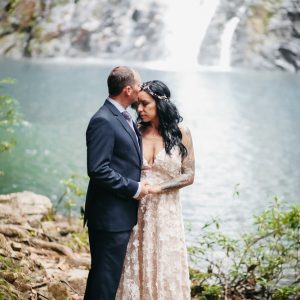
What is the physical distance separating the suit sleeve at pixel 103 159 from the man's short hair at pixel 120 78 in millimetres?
292

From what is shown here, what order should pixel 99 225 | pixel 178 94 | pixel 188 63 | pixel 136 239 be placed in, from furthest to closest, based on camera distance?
1. pixel 188 63
2. pixel 178 94
3. pixel 136 239
4. pixel 99 225

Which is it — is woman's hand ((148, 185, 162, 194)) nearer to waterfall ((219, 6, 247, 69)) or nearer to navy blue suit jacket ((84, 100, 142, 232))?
navy blue suit jacket ((84, 100, 142, 232))

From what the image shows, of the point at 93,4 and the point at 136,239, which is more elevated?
the point at 93,4

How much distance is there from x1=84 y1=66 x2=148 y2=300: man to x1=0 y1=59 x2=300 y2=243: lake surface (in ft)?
10.4

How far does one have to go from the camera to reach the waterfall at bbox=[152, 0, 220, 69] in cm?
5859

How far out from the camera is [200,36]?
59.9 m

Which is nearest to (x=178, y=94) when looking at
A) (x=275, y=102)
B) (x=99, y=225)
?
(x=275, y=102)

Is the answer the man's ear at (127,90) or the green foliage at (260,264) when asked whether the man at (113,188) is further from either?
the green foliage at (260,264)

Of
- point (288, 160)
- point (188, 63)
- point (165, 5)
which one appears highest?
point (165, 5)

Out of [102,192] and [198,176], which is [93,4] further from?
[102,192]

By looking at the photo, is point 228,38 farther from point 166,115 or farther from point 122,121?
point 122,121

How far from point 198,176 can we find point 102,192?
13.3 meters

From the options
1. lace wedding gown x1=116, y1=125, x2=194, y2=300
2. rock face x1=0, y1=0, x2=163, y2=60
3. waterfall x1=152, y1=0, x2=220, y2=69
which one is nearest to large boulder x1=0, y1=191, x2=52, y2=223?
lace wedding gown x1=116, y1=125, x2=194, y2=300

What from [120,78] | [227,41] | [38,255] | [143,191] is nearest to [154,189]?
[143,191]
